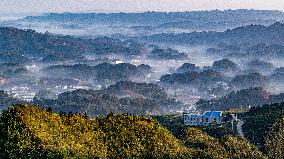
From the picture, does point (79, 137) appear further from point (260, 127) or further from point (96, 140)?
point (260, 127)

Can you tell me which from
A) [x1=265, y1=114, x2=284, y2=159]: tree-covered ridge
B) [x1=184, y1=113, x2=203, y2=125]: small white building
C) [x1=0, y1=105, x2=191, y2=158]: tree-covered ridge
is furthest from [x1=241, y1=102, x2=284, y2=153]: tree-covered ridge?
[x1=0, y1=105, x2=191, y2=158]: tree-covered ridge

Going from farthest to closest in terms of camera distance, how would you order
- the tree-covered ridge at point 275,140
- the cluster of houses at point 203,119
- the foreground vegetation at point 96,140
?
the cluster of houses at point 203,119
the tree-covered ridge at point 275,140
the foreground vegetation at point 96,140

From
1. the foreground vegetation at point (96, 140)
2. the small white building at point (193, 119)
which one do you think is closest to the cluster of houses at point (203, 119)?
the small white building at point (193, 119)

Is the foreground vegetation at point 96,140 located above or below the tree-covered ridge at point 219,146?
above

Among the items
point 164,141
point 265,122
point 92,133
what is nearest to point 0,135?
point 92,133

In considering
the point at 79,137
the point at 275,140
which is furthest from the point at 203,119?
the point at 79,137

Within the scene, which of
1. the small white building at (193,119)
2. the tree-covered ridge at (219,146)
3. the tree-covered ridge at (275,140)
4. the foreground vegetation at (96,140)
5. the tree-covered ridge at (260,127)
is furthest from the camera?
the small white building at (193,119)

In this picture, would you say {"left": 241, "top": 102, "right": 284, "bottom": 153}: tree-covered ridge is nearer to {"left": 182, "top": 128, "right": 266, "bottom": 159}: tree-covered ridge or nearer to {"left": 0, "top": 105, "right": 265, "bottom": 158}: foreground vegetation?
{"left": 182, "top": 128, "right": 266, "bottom": 159}: tree-covered ridge

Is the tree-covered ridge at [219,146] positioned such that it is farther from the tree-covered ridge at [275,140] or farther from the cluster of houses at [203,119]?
the cluster of houses at [203,119]
